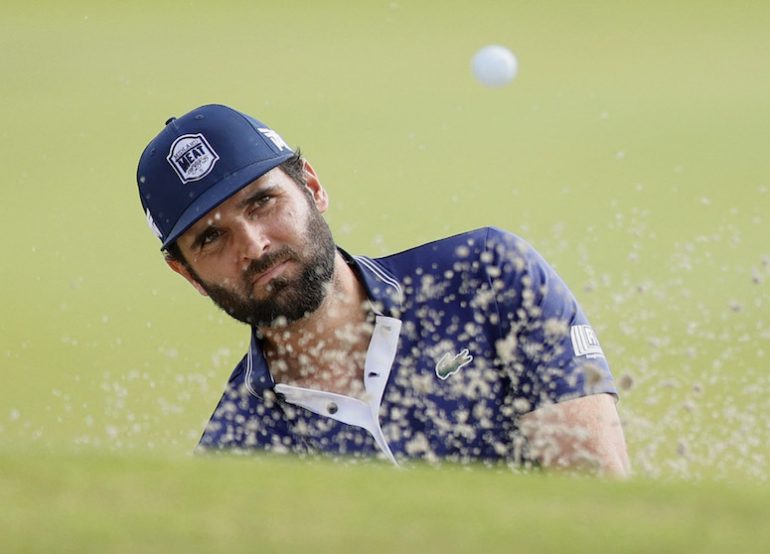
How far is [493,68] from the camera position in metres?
9.09

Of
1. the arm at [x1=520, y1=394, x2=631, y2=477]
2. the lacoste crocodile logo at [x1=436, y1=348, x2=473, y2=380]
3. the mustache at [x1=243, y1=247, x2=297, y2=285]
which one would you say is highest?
the mustache at [x1=243, y1=247, x2=297, y2=285]

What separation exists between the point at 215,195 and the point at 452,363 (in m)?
0.80

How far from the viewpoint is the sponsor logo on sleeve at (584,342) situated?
3.30 metres

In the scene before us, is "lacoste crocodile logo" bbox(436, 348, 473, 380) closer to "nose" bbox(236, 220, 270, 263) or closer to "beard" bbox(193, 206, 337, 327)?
"beard" bbox(193, 206, 337, 327)

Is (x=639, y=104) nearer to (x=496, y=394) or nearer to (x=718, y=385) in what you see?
(x=718, y=385)

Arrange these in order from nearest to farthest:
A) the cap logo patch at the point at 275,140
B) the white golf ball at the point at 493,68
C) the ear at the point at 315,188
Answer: the cap logo patch at the point at 275,140 < the ear at the point at 315,188 < the white golf ball at the point at 493,68

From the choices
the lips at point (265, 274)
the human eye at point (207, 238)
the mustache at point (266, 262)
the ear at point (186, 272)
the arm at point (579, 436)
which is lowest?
the arm at point (579, 436)

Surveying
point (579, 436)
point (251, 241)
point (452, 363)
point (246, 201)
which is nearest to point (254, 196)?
point (246, 201)

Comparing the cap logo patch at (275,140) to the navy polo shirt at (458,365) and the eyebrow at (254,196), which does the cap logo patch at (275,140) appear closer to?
the eyebrow at (254,196)

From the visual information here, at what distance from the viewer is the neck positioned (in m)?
3.37

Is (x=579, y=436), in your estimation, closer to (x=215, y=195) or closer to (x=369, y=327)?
(x=369, y=327)

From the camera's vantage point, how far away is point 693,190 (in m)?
8.28

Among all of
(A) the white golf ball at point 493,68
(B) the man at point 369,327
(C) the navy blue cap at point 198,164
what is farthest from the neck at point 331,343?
(A) the white golf ball at point 493,68

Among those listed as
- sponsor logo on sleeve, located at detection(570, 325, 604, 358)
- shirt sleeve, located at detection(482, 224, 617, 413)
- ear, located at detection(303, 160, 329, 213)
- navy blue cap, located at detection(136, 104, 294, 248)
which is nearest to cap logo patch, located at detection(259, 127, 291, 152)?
navy blue cap, located at detection(136, 104, 294, 248)
